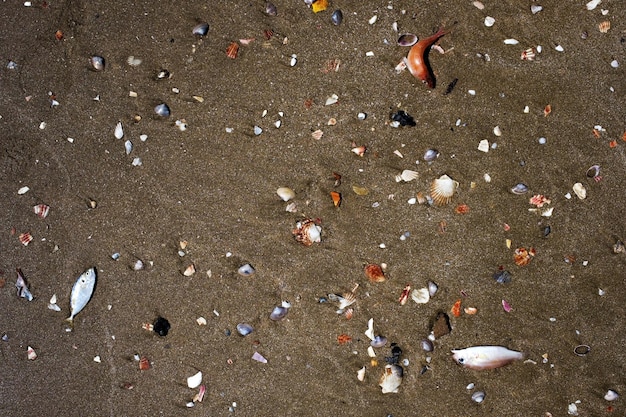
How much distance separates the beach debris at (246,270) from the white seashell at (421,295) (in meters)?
1.02

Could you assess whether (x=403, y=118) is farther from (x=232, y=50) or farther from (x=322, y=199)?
(x=232, y=50)

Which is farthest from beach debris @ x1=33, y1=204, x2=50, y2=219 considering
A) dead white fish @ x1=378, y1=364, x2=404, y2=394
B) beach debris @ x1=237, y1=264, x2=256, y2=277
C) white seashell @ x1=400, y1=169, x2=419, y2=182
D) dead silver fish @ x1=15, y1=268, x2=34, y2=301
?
dead white fish @ x1=378, y1=364, x2=404, y2=394

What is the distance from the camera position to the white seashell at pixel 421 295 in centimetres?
295

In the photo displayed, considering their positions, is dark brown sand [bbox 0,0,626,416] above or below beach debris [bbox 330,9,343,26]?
below

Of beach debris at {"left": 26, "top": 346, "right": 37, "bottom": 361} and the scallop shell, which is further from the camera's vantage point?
beach debris at {"left": 26, "top": 346, "right": 37, "bottom": 361}

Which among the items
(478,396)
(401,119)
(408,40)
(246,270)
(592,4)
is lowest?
(478,396)

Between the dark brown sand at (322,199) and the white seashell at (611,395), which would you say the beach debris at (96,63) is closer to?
the dark brown sand at (322,199)

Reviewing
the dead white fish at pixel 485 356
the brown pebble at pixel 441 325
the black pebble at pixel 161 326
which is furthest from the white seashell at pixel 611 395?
the black pebble at pixel 161 326

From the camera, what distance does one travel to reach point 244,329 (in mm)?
2965

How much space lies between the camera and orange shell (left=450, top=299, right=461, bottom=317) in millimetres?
2961

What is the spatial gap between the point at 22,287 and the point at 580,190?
3589 mm

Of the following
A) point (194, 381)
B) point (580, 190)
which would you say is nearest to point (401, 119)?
point (580, 190)

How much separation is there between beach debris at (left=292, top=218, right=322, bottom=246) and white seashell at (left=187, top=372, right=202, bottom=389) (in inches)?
42.5

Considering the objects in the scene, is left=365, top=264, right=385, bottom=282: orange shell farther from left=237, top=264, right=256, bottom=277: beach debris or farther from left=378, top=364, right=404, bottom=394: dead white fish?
left=237, top=264, right=256, bottom=277: beach debris
